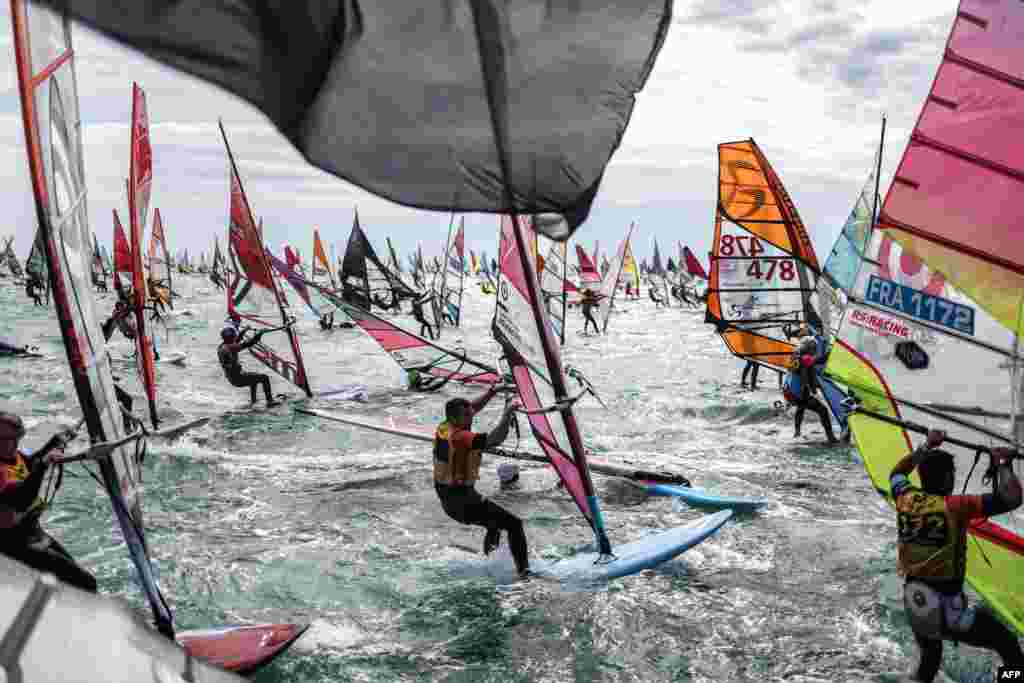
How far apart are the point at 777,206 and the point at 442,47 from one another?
529 inches

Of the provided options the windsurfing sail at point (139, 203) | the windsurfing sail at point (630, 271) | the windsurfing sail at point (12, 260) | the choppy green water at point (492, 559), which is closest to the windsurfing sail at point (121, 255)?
the choppy green water at point (492, 559)

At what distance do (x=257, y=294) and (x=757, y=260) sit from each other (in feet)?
28.4

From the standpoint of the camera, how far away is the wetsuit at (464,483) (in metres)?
6.28

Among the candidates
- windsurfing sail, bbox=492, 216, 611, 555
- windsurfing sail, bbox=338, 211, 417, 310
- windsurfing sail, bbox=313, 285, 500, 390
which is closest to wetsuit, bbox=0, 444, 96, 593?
windsurfing sail, bbox=492, 216, 611, 555

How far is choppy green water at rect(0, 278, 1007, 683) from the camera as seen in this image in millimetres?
5316

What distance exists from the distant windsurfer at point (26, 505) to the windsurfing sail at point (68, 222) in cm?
27

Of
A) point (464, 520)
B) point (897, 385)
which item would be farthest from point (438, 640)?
point (897, 385)

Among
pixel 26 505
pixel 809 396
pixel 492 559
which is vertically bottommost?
pixel 492 559

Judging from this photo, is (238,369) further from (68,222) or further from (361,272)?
(361,272)

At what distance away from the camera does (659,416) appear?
13930 mm

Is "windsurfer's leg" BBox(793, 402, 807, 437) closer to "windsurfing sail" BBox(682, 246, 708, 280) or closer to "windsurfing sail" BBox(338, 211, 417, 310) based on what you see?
"windsurfing sail" BBox(338, 211, 417, 310)

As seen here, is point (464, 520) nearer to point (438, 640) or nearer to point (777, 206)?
point (438, 640)

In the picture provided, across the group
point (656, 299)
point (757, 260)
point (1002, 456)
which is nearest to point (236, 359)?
point (757, 260)

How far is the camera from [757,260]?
584 inches
